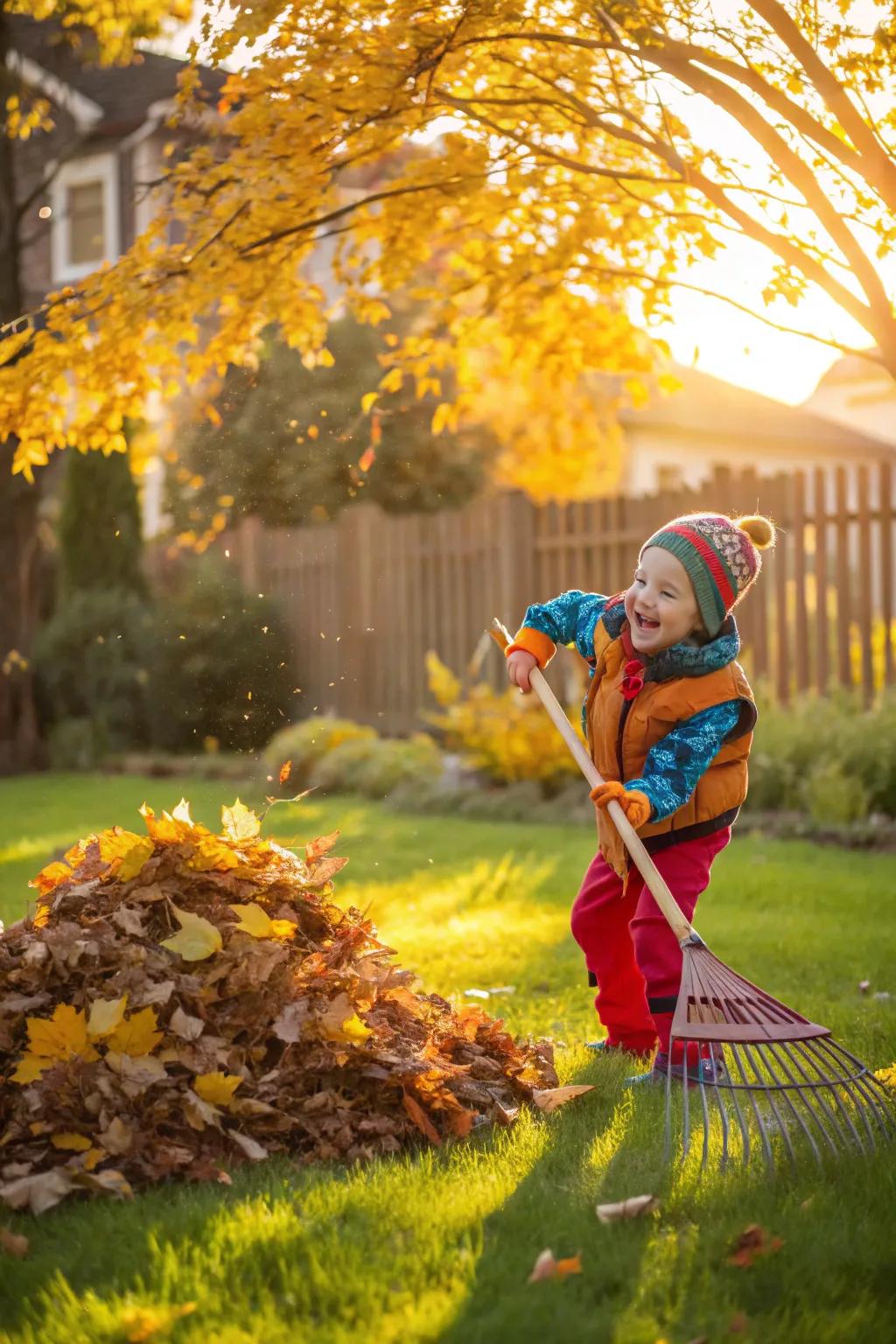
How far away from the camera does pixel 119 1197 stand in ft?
9.13

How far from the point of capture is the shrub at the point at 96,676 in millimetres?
13773

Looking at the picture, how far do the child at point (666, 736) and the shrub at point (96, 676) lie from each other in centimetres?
1037

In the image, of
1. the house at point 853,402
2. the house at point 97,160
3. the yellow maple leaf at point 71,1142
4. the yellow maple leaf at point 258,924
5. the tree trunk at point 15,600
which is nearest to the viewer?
the yellow maple leaf at point 71,1142

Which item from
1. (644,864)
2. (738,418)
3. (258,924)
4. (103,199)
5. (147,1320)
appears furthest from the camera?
(738,418)

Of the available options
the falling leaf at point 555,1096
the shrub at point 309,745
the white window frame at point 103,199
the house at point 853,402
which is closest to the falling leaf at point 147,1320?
the falling leaf at point 555,1096

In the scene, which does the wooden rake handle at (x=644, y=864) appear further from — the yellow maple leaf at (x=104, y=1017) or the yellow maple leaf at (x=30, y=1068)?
the yellow maple leaf at (x=30, y=1068)

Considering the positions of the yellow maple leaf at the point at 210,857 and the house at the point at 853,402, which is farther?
the house at the point at 853,402

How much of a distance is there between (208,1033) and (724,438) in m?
28.1

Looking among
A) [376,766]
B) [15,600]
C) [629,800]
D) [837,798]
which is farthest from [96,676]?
[629,800]

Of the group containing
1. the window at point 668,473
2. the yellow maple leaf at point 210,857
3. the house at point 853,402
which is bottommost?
the yellow maple leaf at point 210,857

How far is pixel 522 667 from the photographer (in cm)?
408

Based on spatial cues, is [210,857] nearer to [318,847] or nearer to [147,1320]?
[318,847]

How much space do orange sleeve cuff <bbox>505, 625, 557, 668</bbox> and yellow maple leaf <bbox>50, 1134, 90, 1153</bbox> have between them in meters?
1.83

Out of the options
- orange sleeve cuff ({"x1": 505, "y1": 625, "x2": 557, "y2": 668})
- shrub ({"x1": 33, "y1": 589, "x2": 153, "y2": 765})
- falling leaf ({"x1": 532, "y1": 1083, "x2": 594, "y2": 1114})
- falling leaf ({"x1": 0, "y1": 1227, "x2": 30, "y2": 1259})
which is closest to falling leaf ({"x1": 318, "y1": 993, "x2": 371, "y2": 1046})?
falling leaf ({"x1": 532, "y1": 1083, "x2": 594, "y2": 1114})
